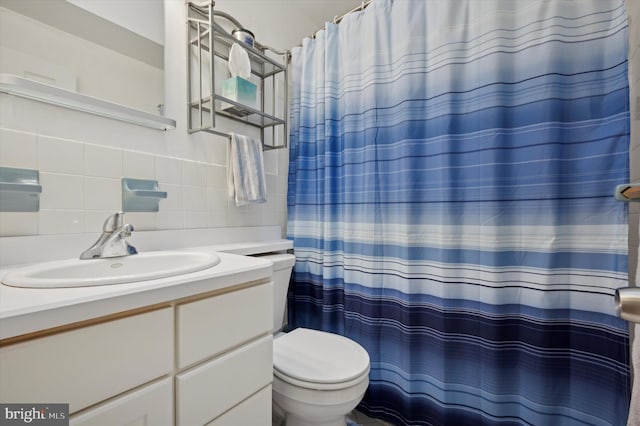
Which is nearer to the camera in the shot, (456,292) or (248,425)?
(248,425)

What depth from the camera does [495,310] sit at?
97cm

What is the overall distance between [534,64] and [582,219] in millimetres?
533

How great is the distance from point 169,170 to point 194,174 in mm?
109

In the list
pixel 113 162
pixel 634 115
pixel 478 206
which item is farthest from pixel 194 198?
pixel 634 115

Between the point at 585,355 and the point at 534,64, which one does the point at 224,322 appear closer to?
the point at 585,355

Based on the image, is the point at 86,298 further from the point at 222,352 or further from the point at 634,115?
the point at 634,115

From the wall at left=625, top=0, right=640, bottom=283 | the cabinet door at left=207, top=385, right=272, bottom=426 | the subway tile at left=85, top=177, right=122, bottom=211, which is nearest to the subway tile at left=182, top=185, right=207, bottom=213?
the subway tile at left=85, top=177, right=122, bottom=211

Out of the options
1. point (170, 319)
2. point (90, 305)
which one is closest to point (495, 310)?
point (170, 319)

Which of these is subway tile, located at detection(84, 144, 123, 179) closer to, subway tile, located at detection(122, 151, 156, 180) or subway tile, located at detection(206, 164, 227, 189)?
subway tile, located at detection(122, 151, 156, 180)

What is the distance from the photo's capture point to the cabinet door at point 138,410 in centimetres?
52

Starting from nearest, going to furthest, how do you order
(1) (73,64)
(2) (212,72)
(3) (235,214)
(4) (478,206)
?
(1) (73,64) < (4) (478,206) < (2) (212,72) < (3) (235,214)

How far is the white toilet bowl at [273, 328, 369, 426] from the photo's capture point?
2.88 ft

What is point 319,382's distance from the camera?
87 centimetres

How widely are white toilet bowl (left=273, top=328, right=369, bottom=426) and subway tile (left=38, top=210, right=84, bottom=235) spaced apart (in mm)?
825
